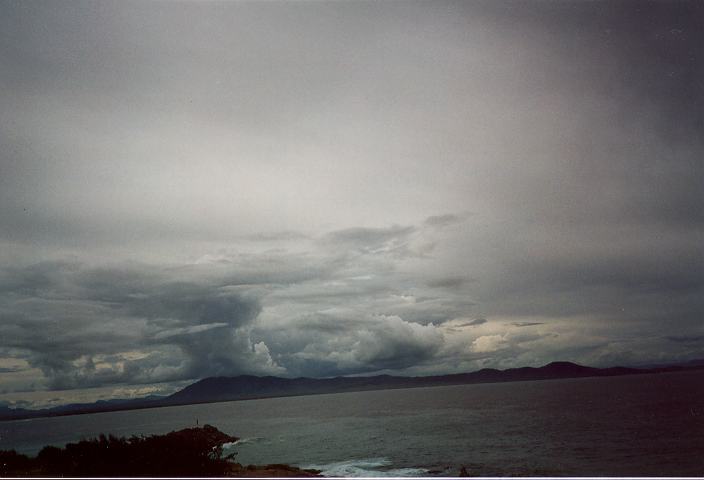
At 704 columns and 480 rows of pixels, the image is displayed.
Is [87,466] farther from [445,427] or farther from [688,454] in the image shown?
[445,427]

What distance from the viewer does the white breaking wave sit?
27.6 m

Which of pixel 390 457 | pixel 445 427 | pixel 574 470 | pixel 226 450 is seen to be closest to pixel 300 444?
pixel 226 450

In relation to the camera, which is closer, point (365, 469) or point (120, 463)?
point (120, 463)

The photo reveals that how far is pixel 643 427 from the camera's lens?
1901 inches

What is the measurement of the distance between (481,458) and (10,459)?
29163mm

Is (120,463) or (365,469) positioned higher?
(120,463)

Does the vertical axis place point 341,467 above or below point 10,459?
below

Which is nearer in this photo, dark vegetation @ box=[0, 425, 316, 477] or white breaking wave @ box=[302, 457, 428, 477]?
dark vegetation @ box=[0, 425, 316, 477]

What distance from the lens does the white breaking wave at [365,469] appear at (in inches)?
1088

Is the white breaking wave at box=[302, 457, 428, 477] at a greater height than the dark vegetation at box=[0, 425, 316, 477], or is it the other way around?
the dark vegetation at box=[0, 425, 316, 477]

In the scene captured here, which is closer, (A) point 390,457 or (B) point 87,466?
(B) point 87,466

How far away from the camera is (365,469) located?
99.4 feet

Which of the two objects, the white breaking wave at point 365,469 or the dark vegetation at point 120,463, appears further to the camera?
the white breaking wave at point 365,469

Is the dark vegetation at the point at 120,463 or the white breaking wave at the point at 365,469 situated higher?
the dark vegetation at the point at 120,463
